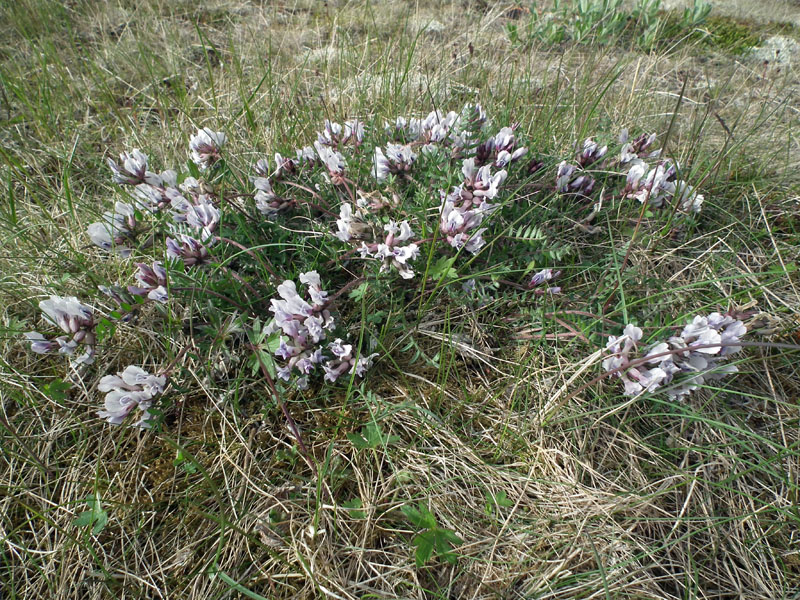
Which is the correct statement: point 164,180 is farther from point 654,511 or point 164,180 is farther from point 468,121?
point 654,511

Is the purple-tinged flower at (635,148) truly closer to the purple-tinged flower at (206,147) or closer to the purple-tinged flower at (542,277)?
the purple-tinged flower at (542,277)

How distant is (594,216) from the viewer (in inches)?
104

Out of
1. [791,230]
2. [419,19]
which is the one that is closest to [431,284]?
[791,230]

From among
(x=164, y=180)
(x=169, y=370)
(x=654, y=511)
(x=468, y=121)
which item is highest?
(x=468, y=121)

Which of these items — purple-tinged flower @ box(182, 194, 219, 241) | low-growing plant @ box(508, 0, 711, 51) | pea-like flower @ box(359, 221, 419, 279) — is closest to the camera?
pea-like flower @ box(359, 221, 419, 279)

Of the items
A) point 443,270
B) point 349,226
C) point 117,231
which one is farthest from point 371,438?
point 117,231

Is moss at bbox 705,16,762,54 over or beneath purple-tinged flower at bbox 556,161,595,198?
over

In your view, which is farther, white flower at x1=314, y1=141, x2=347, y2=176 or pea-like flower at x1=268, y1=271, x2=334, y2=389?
white flower at x1=314, y1=141, x2=347, y2=176

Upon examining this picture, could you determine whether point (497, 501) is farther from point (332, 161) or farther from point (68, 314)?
point (68, 314)

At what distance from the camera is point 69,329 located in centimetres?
202

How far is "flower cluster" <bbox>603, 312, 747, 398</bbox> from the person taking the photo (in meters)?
1.87

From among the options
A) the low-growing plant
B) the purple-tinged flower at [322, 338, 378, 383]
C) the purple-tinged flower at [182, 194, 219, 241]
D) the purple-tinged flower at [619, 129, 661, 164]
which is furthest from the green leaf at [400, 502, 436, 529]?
the low-growing plant

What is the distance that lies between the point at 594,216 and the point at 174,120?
3.13 m

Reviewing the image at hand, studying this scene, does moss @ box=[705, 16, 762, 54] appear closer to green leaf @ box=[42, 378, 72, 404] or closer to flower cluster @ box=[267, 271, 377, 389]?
flower cluster @ box=[267, 271, 377, 389]
